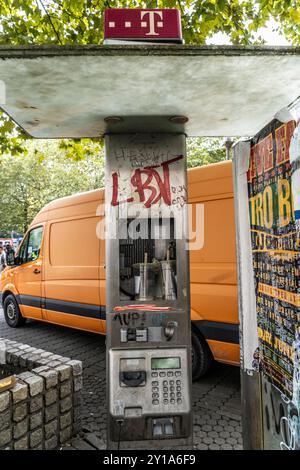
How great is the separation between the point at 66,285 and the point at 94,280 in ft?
2.28

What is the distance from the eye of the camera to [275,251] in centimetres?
162

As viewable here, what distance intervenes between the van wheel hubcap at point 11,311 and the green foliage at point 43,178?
1170cm

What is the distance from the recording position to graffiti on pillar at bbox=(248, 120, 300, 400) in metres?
1.46

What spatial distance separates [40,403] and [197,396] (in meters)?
1.94

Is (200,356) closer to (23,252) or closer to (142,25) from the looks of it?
(142,25)

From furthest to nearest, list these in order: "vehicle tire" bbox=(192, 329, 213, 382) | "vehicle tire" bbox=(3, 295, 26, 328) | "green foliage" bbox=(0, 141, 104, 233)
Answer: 1. "green foliage" bbox=(0, 141, 104, 233)
2. "vehicle tire" bbox=(3, 295, 26, 328)
3. "vehicle tire" bbox=(192, 329, 213, 382)

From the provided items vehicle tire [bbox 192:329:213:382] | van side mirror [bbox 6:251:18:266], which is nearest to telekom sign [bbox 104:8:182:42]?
vehicle tire [bbox 192:329:213:382]

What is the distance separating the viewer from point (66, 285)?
5520 mm

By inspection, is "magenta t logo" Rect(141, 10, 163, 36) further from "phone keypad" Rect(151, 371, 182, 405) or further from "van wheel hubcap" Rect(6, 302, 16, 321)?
"van wheel hubcap" Rect(6, 302, 16, 321)

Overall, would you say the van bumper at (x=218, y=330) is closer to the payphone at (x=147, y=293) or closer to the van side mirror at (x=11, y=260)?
the payphone at (x=147, y=293)

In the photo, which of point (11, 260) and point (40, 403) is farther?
point (11, 260)

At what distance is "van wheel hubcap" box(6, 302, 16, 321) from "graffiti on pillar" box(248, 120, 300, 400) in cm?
616

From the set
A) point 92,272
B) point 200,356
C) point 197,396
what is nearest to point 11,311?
point 92,272

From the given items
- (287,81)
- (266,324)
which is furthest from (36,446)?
(287,81)
